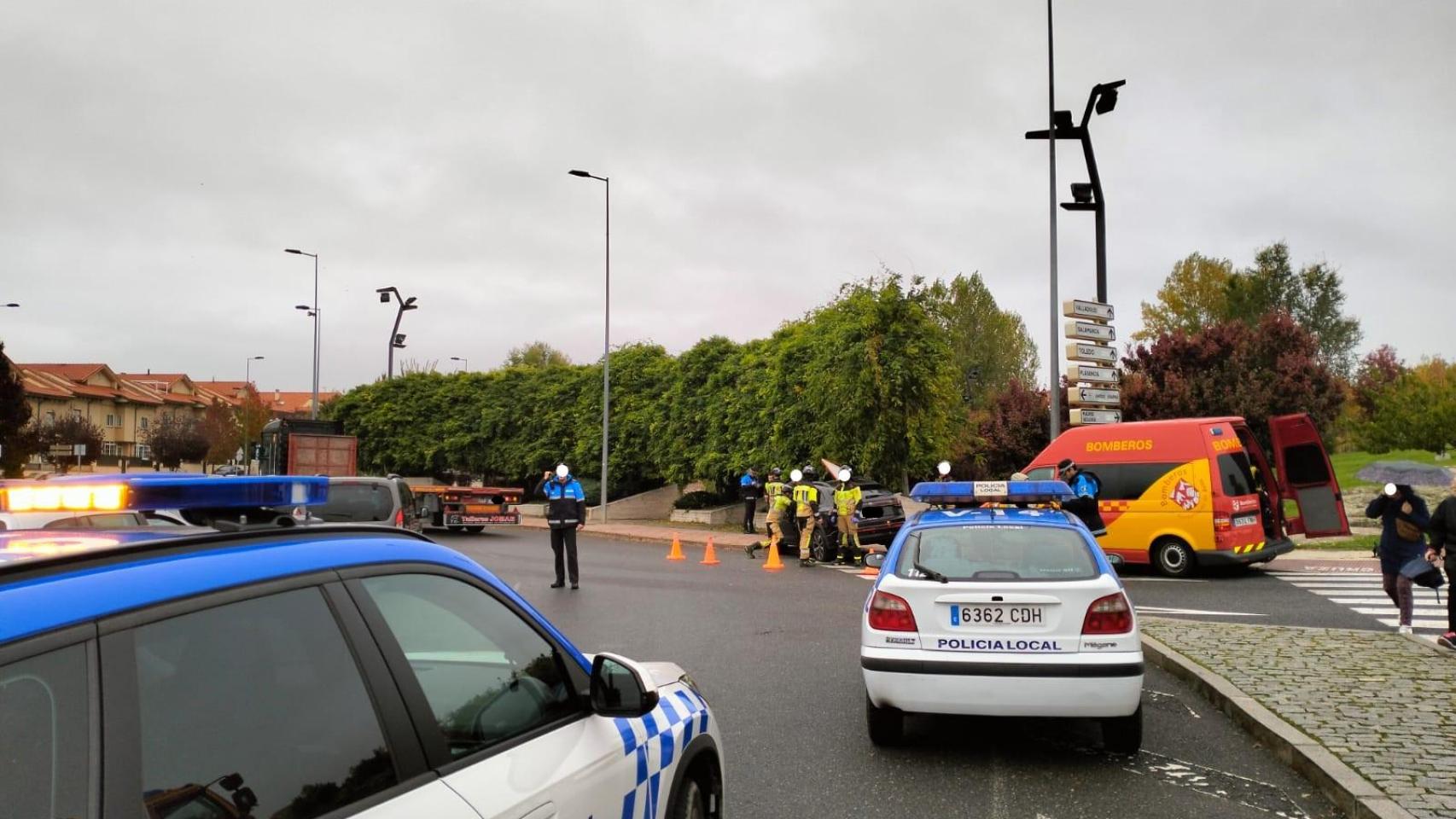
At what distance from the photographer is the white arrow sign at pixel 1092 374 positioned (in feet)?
62.7

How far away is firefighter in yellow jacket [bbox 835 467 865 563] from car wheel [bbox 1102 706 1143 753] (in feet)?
41.5

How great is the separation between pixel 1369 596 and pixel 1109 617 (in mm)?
9965

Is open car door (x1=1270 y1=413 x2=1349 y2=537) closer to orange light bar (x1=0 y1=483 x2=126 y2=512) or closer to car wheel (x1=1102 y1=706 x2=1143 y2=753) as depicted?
car wheel (x1=1102 y1=706 x2=1143 y2=753)

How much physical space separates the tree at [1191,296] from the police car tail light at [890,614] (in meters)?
60.7

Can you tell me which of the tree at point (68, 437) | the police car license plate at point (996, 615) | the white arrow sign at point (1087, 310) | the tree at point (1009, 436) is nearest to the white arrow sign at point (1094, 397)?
the white arrow sign at point (1087, 310)

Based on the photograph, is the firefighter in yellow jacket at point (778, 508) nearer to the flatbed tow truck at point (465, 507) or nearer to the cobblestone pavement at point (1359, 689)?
the flatbed tow truck at point (465, 507)

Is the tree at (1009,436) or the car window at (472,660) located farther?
the tree at (1009,436)

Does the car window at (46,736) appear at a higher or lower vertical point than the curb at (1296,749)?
higher

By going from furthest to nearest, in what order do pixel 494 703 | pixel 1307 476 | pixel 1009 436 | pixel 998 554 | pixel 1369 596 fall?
pixel 1009 436, pixel 1307 476, pixel 1369 596, pixel 998 554, pixel 494 703

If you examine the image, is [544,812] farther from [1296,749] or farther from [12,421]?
[12,421]

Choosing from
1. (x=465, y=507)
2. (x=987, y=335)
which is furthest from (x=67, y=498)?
(x=987, y=335)

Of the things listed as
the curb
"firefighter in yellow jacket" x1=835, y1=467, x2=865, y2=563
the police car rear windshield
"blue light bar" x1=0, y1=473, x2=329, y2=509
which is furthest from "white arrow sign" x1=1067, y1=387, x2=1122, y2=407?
"blue light bar" x1=0, y1=473, x2=329, y2=509

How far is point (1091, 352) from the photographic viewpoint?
770 inches

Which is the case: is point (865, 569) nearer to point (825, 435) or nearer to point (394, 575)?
point (825, 435)
